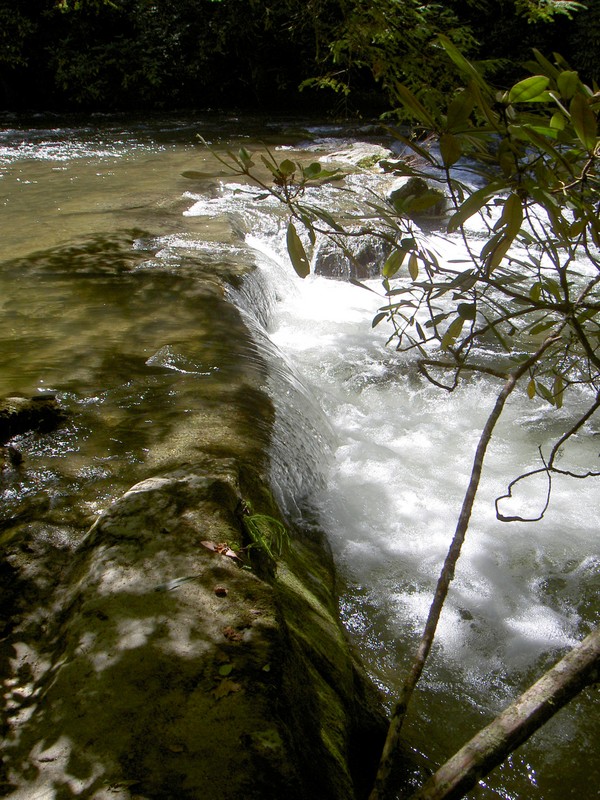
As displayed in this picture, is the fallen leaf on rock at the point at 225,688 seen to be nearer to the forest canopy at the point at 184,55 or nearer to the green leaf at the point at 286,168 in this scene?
the green leaf at the point at 286,168

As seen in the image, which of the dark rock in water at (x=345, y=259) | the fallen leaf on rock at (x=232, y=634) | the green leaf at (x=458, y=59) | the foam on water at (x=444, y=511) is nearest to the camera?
the green leaf at (x=458, y=59)

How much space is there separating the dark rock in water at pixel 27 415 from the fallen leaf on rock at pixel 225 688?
2.07 meters

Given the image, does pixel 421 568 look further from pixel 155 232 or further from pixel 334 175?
pixel 155 232

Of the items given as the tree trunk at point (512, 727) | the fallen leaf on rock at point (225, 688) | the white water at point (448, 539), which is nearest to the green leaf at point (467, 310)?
the tree trunk at point (512, 727)

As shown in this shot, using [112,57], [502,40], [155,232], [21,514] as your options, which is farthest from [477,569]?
[112,57]

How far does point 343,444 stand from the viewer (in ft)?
15.1

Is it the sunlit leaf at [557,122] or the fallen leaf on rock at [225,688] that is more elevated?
the sunlit leaf at [557,122]

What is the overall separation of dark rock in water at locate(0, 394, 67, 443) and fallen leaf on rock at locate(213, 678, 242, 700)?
81.6 inches

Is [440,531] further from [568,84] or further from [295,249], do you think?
[568,84]

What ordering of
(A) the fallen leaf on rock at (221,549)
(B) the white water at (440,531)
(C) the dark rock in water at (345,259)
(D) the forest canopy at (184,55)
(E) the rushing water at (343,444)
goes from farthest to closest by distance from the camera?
(D) the forest canopy at (184,55)
(C) the dark rock in water at (345,259)
(E) the rushing water at (343,444)
(B) the white water at (440,531)
(A) the fallen leaf on rock at (221,549)

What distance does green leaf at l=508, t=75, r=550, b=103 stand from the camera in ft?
3.84

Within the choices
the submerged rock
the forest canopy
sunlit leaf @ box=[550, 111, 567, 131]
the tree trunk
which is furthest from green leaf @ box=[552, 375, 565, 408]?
the forest canopy

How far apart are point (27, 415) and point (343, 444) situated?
87.4 inches

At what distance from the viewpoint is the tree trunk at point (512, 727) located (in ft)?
4.56
